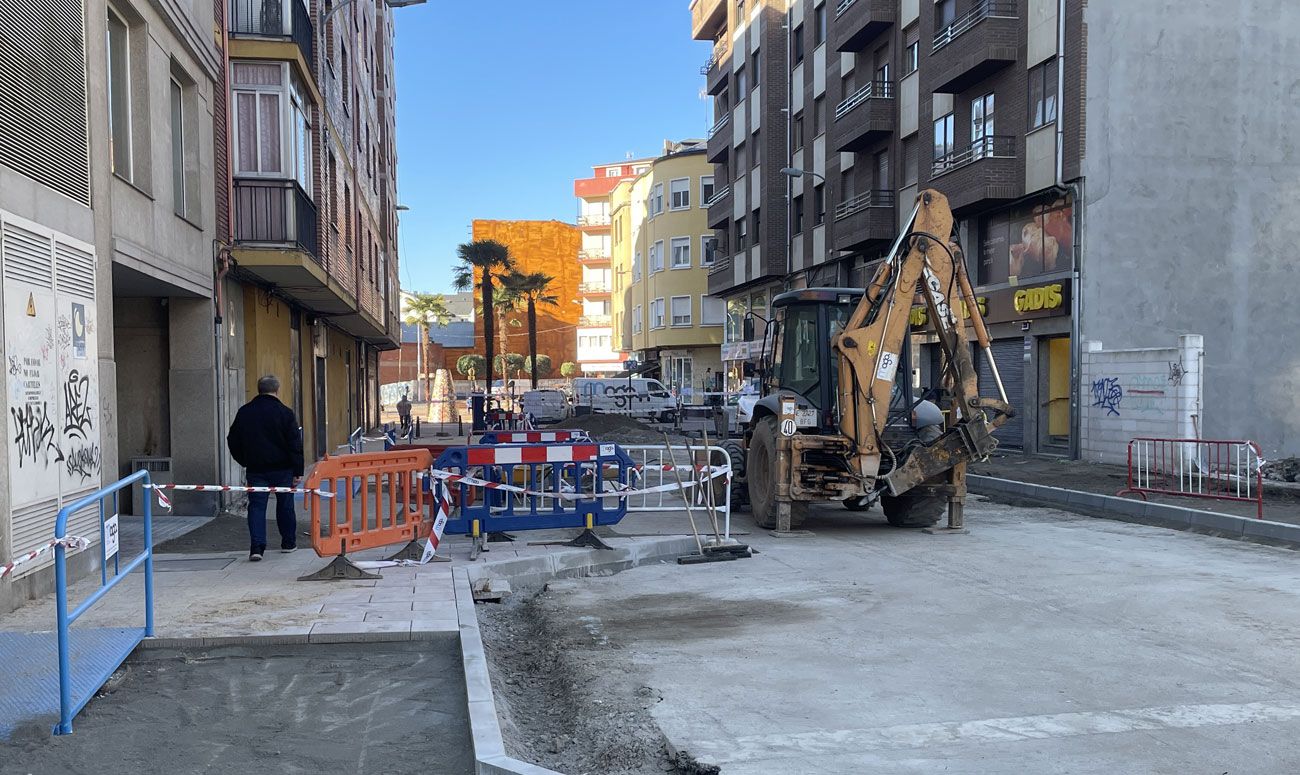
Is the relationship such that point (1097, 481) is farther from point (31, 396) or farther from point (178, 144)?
point (31, 396)

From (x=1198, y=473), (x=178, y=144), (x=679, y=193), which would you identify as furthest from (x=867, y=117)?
(x=679, y=193)

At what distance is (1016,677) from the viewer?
229 inches

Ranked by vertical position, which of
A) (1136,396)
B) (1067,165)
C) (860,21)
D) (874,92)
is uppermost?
(860,21)

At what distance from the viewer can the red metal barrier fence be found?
13.8 metres

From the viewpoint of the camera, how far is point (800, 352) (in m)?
12.7

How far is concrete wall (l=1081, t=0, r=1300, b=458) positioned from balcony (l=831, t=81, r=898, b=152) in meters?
8.37

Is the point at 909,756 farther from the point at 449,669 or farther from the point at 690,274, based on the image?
the point at 690,274

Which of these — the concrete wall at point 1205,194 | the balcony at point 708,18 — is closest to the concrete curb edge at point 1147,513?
the concrete wall at point 1205,194

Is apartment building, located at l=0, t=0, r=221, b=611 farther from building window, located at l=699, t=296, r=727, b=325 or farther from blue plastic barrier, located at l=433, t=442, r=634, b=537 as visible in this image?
building window, located at l=699, t=296, r=727, b=325

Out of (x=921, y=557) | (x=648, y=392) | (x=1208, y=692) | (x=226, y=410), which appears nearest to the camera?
(x=1208, y=692)

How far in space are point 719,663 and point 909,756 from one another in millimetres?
1832

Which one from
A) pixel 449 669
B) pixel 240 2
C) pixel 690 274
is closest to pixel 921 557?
pixel 449 669

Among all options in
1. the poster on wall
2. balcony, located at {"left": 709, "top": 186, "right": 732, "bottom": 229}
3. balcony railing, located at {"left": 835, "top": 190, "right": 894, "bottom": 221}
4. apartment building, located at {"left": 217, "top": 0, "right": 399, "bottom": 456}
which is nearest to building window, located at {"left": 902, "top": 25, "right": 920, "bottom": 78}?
balcony railing, located at {"left": 835, "top": 190, "right": 894, "bottom": 221}

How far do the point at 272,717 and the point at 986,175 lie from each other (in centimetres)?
2171
